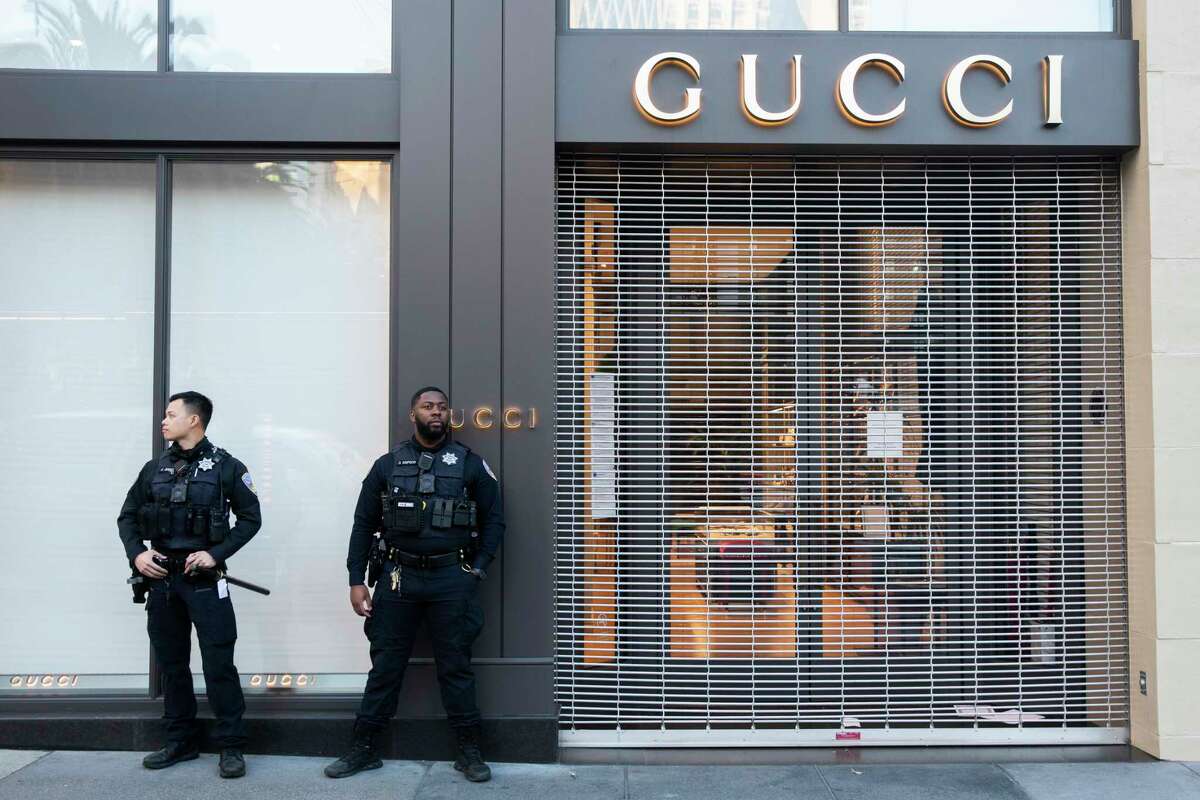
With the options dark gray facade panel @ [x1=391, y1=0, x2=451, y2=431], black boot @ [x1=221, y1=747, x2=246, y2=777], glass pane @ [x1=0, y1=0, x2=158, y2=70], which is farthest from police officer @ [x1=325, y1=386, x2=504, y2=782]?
glass pane @ [x1=0, y1=0, x2=158, y2=70]

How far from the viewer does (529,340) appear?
5629 millimetres

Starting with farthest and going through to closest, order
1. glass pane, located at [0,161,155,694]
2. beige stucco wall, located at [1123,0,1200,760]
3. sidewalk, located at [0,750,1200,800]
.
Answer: glass pane, located at [0,161,155,694] < beige stucco wall, located at [1123,0,1200,760] < sidewalk, located at [0,750,1200,800]

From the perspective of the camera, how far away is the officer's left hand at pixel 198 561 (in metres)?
5.09

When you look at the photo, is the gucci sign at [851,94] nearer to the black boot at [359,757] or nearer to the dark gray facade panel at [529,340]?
the dark gray facade panel at [529,340]

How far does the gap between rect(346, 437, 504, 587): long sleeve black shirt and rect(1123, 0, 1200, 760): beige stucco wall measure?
3933 millimetres

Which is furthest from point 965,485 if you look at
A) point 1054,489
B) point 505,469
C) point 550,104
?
point 550,104

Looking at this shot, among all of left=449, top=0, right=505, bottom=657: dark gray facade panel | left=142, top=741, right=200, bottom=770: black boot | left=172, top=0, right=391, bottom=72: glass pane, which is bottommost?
left=142, top=741, right=200, bottom=770: black boot

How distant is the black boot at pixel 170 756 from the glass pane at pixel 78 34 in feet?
13.7

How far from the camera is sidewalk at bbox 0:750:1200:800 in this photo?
5090 mm

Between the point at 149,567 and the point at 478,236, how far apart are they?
2.63 m

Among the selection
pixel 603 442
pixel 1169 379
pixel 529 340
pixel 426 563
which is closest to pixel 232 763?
pixel 426 563

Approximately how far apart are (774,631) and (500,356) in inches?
95.9

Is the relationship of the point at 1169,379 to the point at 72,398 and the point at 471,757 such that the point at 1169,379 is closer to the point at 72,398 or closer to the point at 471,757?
the point at 471,757

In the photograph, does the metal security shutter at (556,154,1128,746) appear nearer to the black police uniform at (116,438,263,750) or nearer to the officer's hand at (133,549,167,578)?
the black police uniform at (116,438,263,750)
